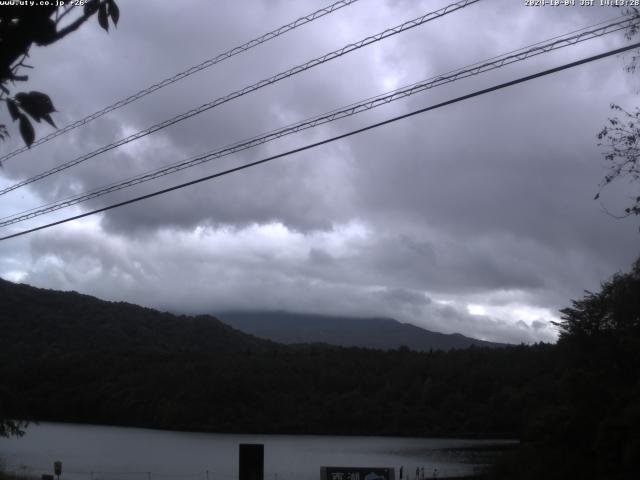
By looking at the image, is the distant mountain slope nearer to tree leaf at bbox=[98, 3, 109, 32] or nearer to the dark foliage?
the dark foliage

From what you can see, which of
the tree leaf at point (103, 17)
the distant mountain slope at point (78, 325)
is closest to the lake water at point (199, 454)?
the distant mountain slope at point (78, 325)

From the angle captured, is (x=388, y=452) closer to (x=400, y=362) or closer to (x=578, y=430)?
(x=400, y=362)

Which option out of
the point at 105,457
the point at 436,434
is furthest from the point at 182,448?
the point at 436,434

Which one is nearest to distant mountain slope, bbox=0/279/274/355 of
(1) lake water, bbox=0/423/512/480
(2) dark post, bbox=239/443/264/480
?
(1) lake water, bbox=0/423/512/480

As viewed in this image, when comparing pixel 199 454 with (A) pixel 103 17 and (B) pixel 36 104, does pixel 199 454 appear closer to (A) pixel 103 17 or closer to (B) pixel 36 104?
(A) pixel 103 17

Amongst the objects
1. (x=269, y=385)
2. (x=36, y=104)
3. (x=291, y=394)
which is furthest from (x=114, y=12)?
(x=291, y=394)
